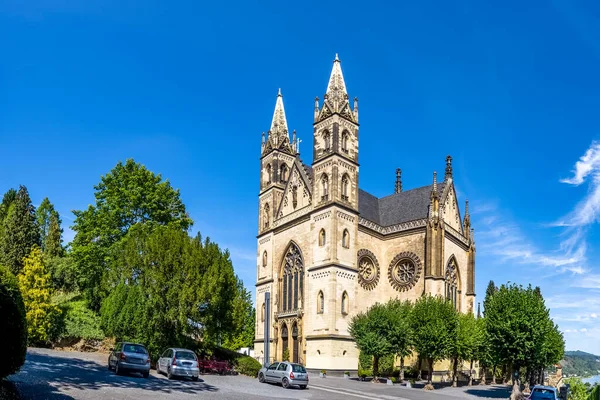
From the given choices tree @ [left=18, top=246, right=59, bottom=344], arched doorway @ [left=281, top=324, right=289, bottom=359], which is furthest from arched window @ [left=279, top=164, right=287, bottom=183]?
tree @ [left=18, top=246, right=59, bottom=344]

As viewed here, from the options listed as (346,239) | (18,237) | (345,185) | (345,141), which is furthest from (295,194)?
(18,237)

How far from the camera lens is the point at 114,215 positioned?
1751 inches

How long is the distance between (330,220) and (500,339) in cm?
1770

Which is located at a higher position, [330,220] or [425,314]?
[330,220]

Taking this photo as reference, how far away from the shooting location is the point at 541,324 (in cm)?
3272

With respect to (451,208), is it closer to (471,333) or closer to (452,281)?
(452,281)

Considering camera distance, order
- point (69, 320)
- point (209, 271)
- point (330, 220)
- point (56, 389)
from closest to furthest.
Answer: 1. point (56, 389)
2. point (209, 271)
3. point (69, 320)
4. point (330, 220)

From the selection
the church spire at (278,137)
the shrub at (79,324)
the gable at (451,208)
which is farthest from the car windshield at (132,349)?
the gable at (451,208)

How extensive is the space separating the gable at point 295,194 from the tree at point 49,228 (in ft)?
81.0

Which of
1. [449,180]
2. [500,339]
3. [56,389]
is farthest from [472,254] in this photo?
[56,389]

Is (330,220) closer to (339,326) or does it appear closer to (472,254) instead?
(339,326)

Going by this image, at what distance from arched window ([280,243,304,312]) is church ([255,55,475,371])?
9 centimetres

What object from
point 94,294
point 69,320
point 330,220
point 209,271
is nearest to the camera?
point 209,271

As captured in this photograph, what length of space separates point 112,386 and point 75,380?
178cm
